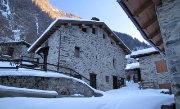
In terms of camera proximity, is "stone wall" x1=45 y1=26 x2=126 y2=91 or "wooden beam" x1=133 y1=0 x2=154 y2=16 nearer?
"wooden beam" x1=133 y1=0 x2=154 y2=16

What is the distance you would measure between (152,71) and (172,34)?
51.0 feet

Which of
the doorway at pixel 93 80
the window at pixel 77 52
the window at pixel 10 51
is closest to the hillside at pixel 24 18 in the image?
the window at pixel 10 51

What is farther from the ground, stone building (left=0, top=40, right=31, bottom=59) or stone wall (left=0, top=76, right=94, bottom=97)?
stone building (left=0, top=40, right=31, bottom=59)

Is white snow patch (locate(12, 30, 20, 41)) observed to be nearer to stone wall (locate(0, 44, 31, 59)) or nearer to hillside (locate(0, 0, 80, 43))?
hillside (locate(0, 0, 80, 43))

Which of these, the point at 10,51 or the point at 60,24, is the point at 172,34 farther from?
the point at 10,51

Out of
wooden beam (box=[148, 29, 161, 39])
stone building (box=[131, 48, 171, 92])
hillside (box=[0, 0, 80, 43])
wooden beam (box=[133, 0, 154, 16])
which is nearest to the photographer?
wooden beam (box=[133, 0, 154, 16])

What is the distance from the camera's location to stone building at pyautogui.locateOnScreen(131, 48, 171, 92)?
58.7ft

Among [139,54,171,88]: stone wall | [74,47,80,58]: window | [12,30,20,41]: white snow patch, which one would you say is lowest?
[139,54,171,88]: stone wall

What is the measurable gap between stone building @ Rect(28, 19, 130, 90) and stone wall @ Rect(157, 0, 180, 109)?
453 inches

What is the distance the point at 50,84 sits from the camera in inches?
428

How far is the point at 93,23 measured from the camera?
59.8 feet

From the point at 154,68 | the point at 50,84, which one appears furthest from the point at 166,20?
the point at 154,68

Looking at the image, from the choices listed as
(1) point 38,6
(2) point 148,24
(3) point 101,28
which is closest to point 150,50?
(3) point 101,28

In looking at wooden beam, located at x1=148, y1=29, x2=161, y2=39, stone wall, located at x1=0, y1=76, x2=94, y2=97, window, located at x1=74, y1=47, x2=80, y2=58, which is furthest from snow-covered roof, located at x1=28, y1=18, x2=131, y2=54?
wooden beam, located at x1=148, y1=29, x2=161, y2=39
